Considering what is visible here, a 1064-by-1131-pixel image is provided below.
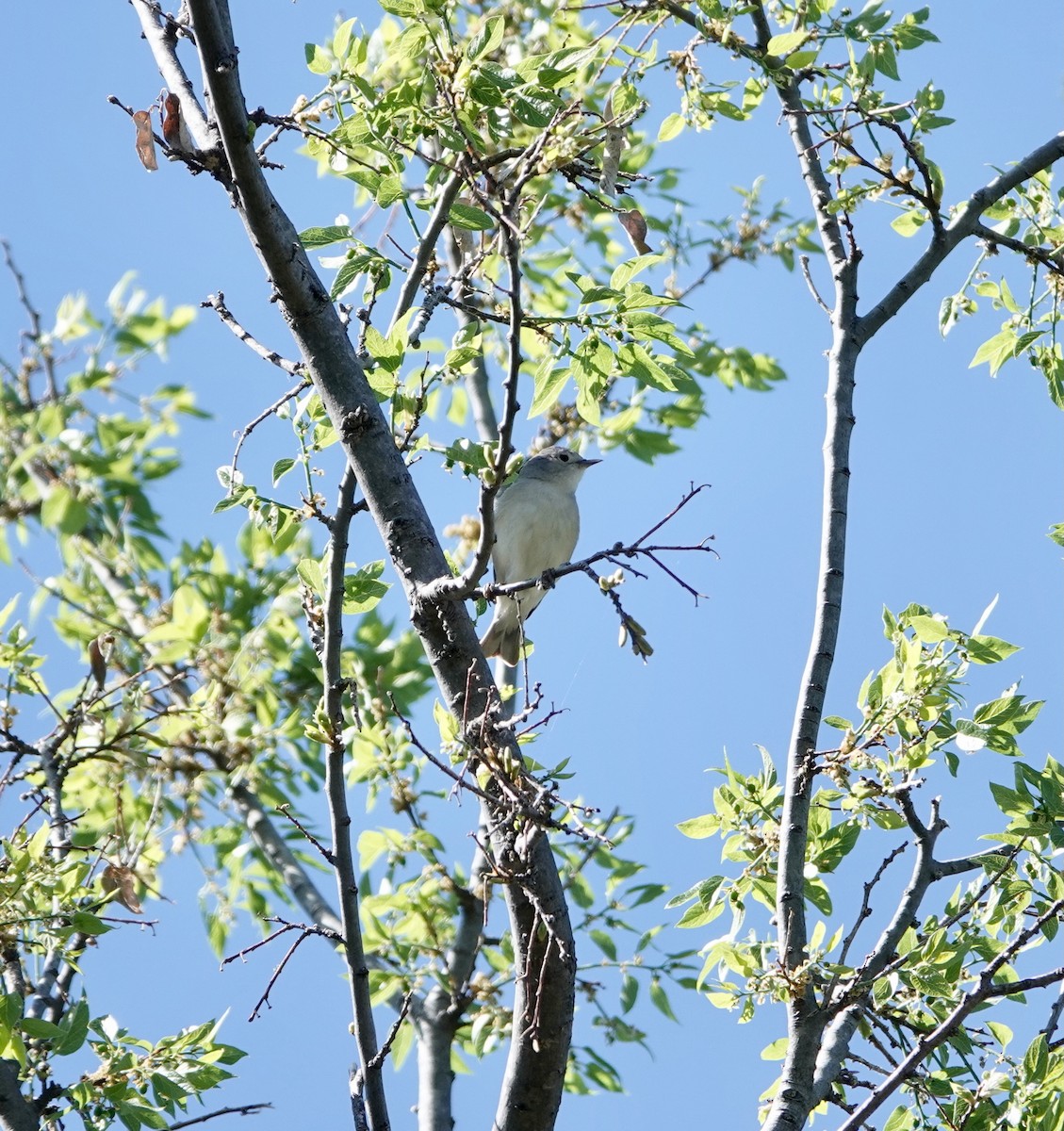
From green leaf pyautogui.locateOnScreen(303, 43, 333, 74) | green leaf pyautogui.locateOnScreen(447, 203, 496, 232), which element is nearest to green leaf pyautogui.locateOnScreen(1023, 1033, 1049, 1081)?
green leaf pyautogui.locateOnScreen(447, 203, 496, 232)

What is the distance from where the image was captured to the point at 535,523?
9.04 m

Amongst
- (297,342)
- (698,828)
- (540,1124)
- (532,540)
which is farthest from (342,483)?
(532,540)

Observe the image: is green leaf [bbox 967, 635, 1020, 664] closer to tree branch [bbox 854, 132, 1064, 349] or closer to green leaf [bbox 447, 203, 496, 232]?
tree branch [bbox 854, 132, 1064, 349]

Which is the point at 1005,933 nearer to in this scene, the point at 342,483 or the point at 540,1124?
the point at 540,1124

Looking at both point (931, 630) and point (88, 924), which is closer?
point (88, 924)

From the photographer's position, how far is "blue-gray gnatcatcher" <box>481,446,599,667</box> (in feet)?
29.3

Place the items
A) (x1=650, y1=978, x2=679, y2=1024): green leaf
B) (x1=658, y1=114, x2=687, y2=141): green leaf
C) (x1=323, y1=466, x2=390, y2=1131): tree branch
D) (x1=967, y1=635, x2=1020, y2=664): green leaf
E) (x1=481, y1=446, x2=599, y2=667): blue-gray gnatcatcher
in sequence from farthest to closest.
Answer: (x1=481, y1=446, x2=599, y2=667): blue-gray gnatcatcher < (x1=650, y1=978, x2=679, y2=1024): green leaf < (x1=658, y1=114, x2=687, y2=141): green leaf < (x1=967, y1=635, x2=1020, y2=664): green leaf < (x1=323, y1=466, x2=390, y2=1131): tree branch

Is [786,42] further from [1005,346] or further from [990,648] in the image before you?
[990,648]

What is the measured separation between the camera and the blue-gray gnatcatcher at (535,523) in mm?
8930

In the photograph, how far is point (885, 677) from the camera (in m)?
4.06

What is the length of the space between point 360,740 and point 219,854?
71.0 inches

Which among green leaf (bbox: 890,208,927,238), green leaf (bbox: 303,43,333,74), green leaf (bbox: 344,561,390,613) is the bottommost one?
green leaf (bbox: 344,561,390,613)

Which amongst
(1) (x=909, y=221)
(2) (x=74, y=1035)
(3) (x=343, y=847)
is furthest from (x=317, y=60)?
(2) (x=74, y=1035)

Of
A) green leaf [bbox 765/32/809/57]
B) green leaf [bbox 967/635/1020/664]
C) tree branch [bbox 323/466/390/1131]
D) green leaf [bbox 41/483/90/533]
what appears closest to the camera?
green leaf [bbox 41/483/90/533]
